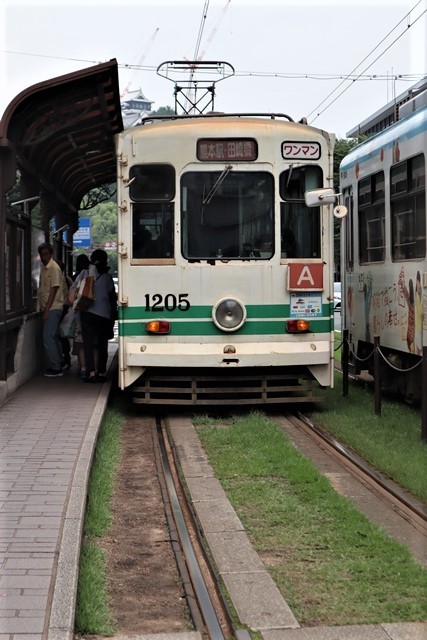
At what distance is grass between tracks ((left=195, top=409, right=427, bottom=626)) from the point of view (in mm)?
5160

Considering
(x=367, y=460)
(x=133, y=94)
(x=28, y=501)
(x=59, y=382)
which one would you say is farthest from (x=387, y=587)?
(x=133, y=94)

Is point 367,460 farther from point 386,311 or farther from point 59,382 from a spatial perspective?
point 59,382

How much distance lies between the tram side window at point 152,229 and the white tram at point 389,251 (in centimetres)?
271

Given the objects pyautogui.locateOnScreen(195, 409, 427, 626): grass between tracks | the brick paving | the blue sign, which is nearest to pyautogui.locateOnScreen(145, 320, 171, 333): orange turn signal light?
the brick paving

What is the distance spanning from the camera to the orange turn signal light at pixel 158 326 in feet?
36.1

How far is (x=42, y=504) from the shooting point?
6.78 m

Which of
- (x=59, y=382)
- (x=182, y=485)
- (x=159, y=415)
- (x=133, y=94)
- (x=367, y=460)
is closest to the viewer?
(x=182, y=485)

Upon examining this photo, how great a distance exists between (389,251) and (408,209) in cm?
90

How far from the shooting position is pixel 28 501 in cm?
689

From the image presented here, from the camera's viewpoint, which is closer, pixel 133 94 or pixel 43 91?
pixel 43 91

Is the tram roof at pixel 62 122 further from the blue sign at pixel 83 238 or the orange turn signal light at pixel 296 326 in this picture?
the blue sign at pixel 83 238

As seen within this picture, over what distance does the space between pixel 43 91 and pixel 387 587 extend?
7.29 m

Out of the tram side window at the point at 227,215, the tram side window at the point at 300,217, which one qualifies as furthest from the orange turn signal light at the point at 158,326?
the tram side window at the point at 300,217

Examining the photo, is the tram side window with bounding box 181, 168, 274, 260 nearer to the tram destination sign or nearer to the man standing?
the tram destination sign
